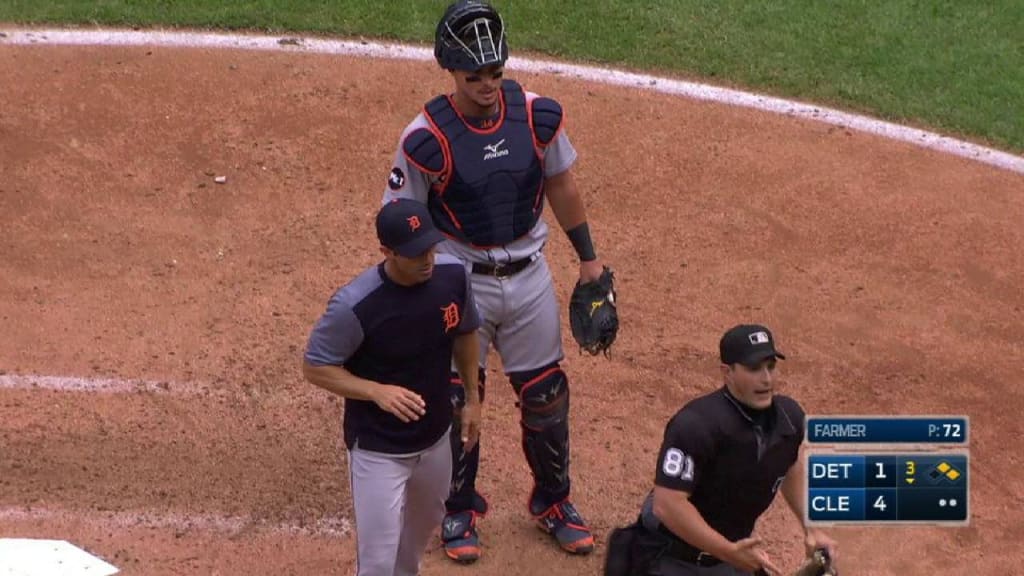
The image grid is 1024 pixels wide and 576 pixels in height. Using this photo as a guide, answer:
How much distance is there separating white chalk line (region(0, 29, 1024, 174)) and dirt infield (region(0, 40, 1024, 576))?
18 centimetres

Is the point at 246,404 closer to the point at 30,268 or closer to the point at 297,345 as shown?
the point at 297,345

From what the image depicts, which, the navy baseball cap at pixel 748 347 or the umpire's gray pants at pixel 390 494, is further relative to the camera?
the umpire's gray pants at pixel 390 494

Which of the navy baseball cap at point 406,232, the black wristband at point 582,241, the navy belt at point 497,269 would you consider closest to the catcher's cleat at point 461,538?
the navy belt at point 497,269

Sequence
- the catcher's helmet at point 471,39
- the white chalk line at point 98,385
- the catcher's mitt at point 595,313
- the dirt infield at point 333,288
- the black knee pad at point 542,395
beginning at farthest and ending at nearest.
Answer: the white chalk line at point 98,385 < the dirt infield at point 333,288 < the catcher's mitt at point 595,313 < the black knee pad at point 542,395 < the catcher's helmet at point 471,39

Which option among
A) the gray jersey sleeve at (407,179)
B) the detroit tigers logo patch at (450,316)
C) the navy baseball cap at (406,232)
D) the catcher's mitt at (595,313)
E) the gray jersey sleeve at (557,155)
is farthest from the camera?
the catcher's mitt at (595,313)

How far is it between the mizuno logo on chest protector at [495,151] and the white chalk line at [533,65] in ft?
16.7

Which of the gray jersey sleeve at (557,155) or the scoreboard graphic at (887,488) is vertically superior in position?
the gray jersey sleeve at (557,155)

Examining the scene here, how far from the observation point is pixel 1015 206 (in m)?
10.8

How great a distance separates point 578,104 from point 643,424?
3.76m

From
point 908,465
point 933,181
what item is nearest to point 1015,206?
point 933,181

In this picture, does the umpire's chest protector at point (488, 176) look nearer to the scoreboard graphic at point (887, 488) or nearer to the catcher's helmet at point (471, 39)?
the catcher's helmet at point (471, 39)

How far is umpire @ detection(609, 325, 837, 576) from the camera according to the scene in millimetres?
5867

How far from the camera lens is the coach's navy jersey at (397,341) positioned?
620 centimetres

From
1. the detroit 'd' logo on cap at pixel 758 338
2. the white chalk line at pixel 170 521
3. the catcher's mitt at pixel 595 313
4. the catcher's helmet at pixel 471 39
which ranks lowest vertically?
the white chalk line at pixel 170 521
